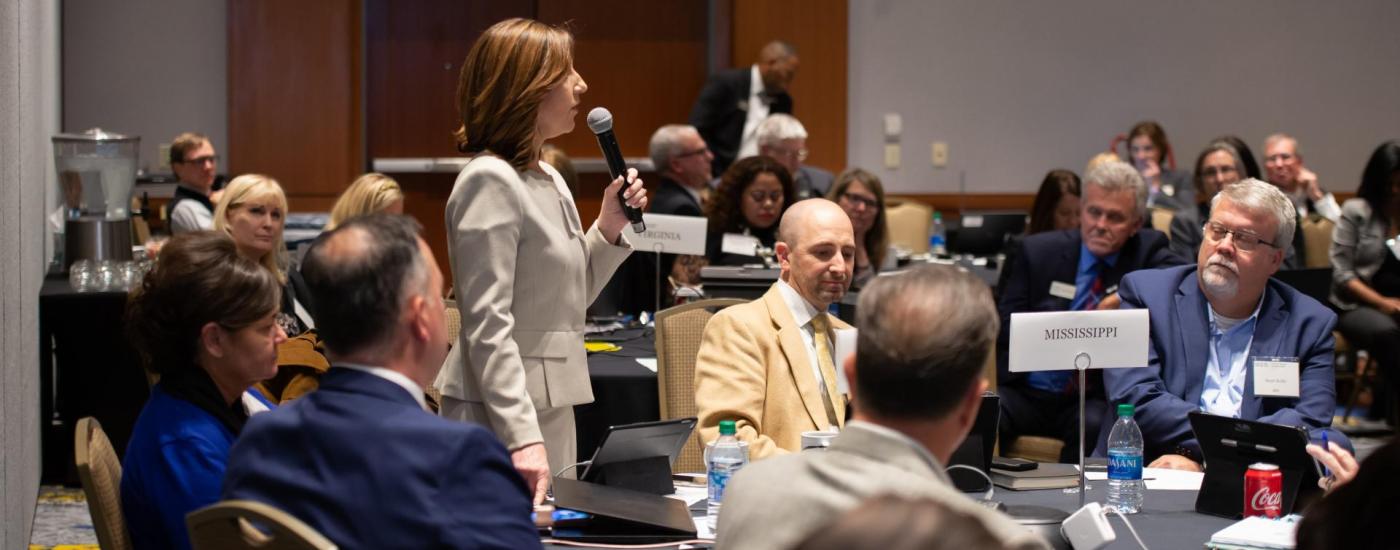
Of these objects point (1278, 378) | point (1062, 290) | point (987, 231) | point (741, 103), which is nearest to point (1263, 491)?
point (1278, 378)

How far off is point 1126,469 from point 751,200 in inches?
141

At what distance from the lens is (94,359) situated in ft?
18.4

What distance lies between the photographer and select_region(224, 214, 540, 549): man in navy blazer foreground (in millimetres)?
1760

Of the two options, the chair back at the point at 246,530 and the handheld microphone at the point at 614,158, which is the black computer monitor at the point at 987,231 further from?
the chair back at the point at 246,530

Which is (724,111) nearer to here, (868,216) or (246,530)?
(868,216)

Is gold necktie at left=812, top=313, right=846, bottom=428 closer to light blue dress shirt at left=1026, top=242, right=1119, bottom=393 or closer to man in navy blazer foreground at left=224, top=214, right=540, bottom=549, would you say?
man in navy blazer foreground at left=224, top=214, right=540, bottom=549

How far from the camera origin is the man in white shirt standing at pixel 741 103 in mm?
9273

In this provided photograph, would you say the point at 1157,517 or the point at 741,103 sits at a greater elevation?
the point at 741,103

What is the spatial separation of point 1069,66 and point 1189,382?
6935 millimetres

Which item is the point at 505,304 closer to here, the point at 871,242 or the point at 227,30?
the point at 871,242

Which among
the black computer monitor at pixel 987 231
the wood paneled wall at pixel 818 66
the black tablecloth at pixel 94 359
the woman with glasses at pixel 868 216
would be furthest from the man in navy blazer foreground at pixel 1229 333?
the wood paneled wall at pixel 818 66

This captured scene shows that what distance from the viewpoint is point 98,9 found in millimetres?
9250

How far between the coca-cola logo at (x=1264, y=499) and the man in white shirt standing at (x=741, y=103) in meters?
6.62

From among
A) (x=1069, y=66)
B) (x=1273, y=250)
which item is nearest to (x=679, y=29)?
(x=1069, y=66)
